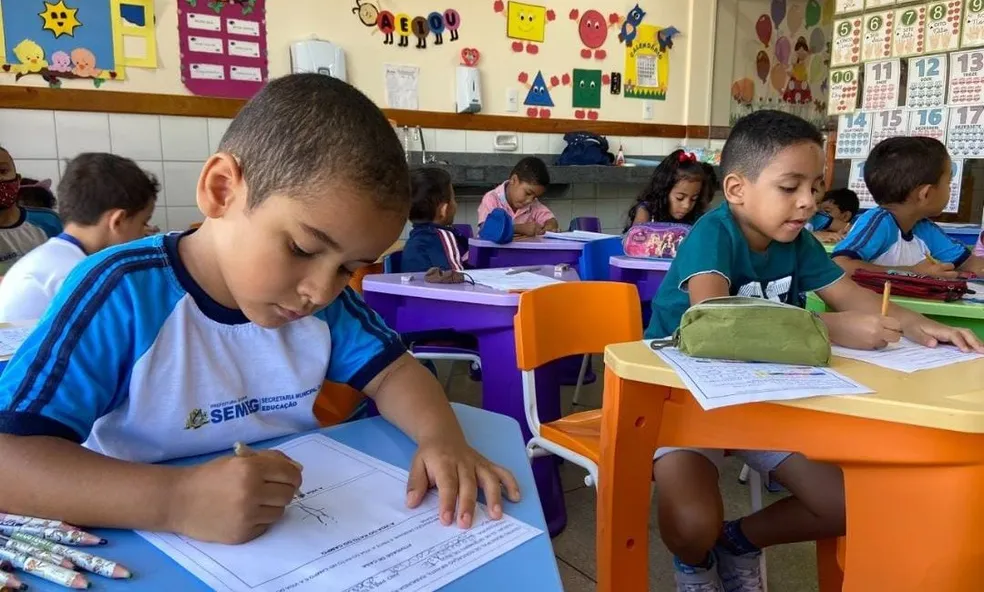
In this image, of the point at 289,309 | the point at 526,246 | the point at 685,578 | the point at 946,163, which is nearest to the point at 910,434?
the point at 685,578

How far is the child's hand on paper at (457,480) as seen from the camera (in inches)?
26.7

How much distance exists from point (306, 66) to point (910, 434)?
3941 millimetres

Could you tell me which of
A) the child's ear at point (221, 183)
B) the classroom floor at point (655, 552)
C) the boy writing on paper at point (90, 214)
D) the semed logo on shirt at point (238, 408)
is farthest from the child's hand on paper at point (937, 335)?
the boy writing on paper at point (90, 214)

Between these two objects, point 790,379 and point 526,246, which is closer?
point 790,379

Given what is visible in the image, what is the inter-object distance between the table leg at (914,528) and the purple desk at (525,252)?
224 cm

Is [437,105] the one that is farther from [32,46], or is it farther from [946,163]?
[946,163]

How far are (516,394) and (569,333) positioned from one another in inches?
12.0

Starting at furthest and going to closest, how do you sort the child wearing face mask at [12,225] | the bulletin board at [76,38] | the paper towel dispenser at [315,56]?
1. the paper towel dispenser at [315,56]
2. the bulletin board at [76,38]
3. the child wearing face mask at [12,225]

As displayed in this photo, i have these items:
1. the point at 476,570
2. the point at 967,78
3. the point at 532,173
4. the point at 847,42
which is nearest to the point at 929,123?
the point at 967,78

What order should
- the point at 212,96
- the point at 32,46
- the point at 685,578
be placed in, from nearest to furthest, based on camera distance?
the point at 685,578
the point at 32,46
the point at 212,96

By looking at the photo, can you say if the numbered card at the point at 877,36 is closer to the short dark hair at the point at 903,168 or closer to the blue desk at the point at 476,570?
the short dark hair at the point at 903,168

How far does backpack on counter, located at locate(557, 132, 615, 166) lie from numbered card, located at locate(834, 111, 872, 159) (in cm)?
167

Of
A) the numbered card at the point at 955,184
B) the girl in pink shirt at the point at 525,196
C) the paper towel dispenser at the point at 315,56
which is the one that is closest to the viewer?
the paper towel dispenser at the point at 315,56

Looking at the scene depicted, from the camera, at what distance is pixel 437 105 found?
480 centimetres
